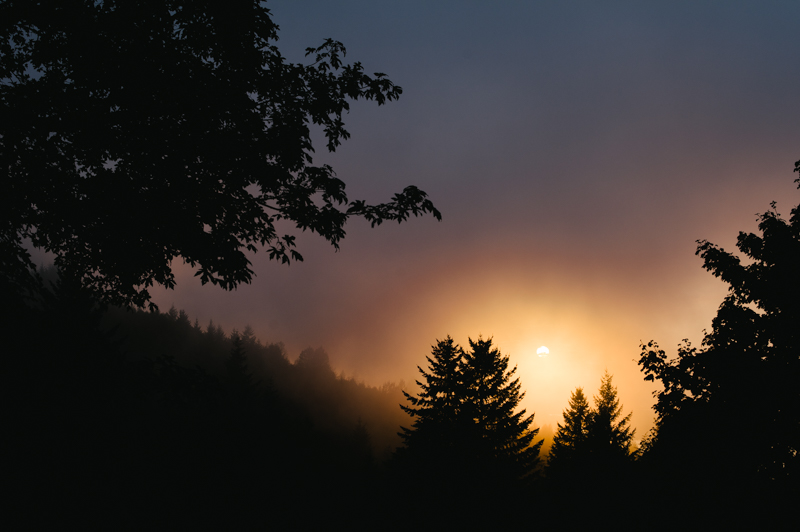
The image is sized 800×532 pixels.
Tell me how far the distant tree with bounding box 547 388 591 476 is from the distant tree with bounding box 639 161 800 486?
20.9 metres

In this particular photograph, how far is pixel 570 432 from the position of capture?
29031 millimetres

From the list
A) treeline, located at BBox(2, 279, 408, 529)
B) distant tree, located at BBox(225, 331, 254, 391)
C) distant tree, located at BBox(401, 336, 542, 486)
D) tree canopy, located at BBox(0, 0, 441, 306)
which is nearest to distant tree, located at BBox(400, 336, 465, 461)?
distant tree, located at BBox(401, 336, 542, 486)

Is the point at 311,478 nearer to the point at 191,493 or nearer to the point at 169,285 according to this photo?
the point at 191,493

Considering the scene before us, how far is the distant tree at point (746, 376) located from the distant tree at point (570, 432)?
20.9 metres

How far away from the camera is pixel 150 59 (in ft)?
14.1

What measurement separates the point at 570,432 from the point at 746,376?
84.4 feet

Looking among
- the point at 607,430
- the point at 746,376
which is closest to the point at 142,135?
the point at 746,376

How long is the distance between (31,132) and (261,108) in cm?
268

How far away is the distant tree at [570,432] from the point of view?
2650 cm

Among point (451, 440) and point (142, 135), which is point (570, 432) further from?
point (142, 135)

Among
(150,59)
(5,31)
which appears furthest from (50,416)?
(5,31)

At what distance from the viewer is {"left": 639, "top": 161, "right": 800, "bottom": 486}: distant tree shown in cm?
707

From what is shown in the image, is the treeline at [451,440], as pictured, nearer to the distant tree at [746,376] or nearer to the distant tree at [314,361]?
the distant tree at [746,376]

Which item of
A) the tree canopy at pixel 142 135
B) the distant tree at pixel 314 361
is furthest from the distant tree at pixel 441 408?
the distant tree at pixel 314 361
